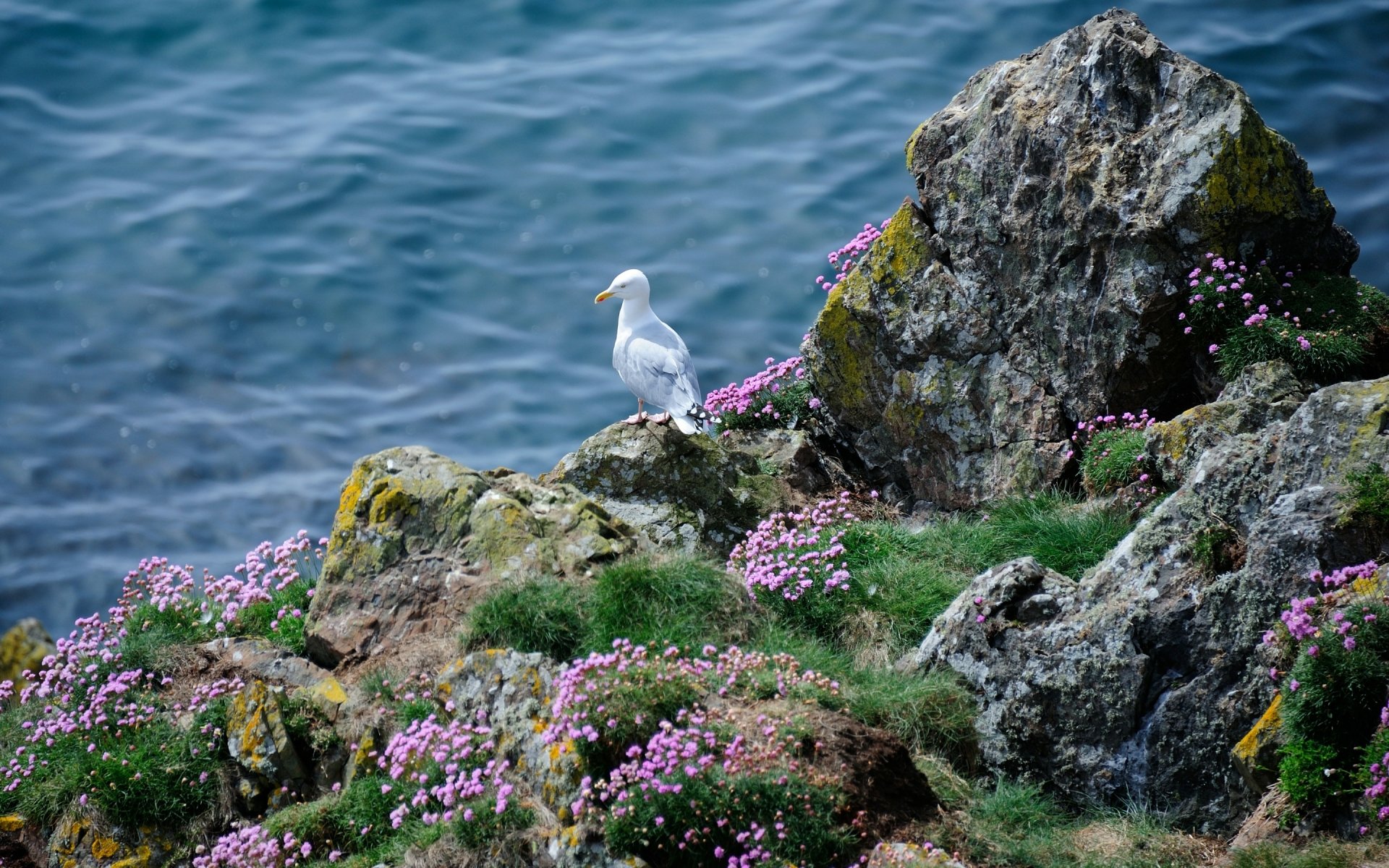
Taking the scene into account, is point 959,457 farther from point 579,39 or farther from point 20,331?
point 579,39

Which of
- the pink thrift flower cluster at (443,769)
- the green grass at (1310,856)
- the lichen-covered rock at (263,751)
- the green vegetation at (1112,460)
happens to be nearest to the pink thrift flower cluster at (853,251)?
the green vegetation at (1112,460)

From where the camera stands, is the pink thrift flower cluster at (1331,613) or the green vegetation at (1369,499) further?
the green vegetation at (1369,499)

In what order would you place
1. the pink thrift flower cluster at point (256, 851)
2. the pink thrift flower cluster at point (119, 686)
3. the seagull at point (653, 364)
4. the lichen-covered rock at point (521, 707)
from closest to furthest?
the lichen-covered rock at point (521, 707), the pink thrift flower cluster at point (256, 851), the pink thrift flower cluster at point (119, 686), the seagull at point (653, 364)

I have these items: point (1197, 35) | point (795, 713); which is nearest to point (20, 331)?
point (795, 713)

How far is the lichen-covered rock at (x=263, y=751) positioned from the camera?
6.93 meters

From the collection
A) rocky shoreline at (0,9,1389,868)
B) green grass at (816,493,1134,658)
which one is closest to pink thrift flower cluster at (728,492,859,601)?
rocky shoreline at (0,9,1389,868)

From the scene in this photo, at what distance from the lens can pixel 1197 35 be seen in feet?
63.4

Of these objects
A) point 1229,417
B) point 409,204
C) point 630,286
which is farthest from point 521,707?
point 409,204

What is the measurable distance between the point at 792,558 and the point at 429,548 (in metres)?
2.41

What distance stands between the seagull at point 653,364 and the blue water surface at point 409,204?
18.9ft

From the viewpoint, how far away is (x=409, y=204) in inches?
764

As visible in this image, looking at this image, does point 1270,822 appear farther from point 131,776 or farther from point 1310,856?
point 131,776

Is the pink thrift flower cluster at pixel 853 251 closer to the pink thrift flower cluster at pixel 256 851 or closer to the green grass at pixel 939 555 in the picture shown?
the green grass at pixel 939 555

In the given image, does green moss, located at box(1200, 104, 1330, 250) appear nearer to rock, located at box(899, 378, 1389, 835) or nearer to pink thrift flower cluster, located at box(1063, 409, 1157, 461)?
pink thrift flower cluster, located at box(1063, 409, 1157, 461)
